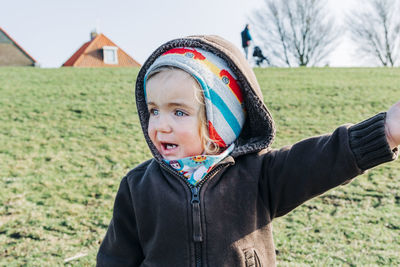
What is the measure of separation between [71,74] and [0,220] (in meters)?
7.13

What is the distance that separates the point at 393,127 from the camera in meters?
1.10

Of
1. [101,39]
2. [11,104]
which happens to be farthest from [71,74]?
[101,39]

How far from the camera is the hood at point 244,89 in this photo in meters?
1.45

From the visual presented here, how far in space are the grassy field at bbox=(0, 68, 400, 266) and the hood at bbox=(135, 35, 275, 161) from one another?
1342 mm

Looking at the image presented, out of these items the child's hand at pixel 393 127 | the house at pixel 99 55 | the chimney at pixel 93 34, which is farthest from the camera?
the chimney at pixel 93 34

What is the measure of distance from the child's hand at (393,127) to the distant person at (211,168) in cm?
22

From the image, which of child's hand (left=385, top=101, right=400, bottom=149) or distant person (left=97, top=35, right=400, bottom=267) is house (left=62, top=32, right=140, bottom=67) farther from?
child's hand (left=385, top=101, right=400, bottom=149)

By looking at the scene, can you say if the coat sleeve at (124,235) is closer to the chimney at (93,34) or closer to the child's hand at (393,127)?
the child's hand at (393,127)

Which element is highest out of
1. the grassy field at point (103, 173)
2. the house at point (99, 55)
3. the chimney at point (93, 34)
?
the chimney at point (93, 34)

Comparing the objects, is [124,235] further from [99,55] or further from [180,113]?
[99,55]

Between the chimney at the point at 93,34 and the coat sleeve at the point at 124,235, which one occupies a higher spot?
the chimney at the point at 93,34

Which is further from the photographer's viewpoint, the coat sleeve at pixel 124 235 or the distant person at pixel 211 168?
the coat sleeve at pixel 124 235

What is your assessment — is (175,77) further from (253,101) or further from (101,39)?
(101,39)

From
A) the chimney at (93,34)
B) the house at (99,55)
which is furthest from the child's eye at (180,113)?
the chimney at (93,34)
